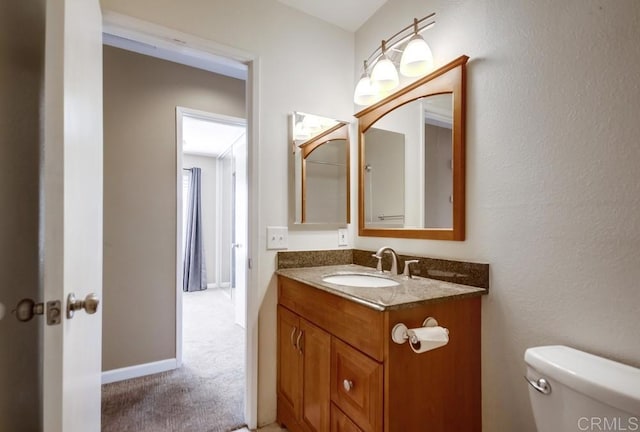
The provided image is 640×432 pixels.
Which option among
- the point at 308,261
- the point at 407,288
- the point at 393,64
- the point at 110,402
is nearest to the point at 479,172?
the point at 407,288

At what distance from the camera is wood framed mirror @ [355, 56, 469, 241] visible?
132cm

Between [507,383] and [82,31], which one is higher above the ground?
[82,31]

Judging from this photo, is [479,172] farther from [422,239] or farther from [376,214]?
[376,214]

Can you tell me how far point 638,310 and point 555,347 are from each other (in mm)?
235

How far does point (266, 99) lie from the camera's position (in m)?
1.72

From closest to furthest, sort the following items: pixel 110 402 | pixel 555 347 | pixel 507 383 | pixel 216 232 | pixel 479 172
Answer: pixel 555 347
pixel 507 383
pixel 479 172
pixel 110 402
pixel 216 232

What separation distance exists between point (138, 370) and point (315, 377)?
5.41 ft

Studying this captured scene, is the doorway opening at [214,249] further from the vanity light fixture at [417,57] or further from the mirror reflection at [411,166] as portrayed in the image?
the vanity light fixture at [417,57]

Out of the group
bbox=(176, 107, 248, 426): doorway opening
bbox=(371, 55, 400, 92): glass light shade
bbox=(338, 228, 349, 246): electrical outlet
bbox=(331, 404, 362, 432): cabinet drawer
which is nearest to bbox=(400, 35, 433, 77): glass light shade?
bbox=(371, 55, 400, 92): glass light shade

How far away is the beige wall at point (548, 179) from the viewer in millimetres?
859

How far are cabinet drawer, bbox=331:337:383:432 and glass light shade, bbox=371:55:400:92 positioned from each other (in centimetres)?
131

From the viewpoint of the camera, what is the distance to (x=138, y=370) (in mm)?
2209

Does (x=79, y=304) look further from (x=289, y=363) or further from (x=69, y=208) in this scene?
(x=289, y=363)

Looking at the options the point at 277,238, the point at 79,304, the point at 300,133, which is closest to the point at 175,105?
the point at 300,133
